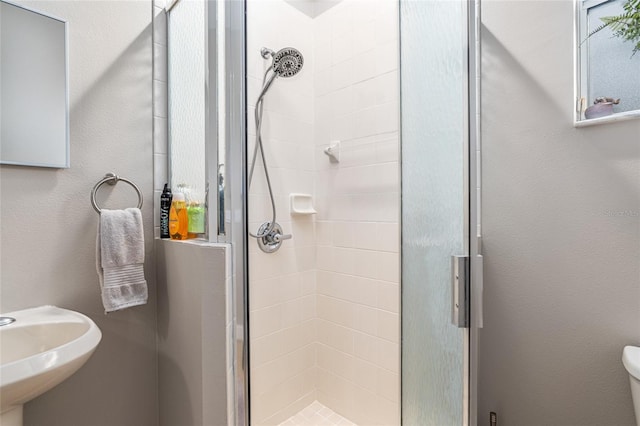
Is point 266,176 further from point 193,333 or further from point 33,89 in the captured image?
point 33,89

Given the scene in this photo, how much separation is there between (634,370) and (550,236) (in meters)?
0.45

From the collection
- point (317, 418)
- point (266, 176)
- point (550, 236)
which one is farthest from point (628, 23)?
point (317, 418)

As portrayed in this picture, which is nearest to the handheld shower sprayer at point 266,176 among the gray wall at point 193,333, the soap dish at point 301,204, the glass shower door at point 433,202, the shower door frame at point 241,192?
the soap dish at point 301,204

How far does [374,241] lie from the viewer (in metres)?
1.52

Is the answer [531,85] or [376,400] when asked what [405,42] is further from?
[376,400]

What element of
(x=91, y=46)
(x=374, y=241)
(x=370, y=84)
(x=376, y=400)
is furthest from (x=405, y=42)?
(x=376, y=400)

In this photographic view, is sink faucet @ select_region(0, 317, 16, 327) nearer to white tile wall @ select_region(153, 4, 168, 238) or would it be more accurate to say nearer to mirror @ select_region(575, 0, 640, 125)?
white tile wall @ select_region(153, 4, 168, 238)

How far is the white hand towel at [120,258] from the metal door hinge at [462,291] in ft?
3.64

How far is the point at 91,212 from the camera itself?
1.19m

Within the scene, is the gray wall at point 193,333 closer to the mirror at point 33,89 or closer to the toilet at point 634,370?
the mirror at point 33,89

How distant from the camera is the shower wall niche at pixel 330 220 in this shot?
1.47m

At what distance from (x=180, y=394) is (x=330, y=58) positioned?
1729 mm

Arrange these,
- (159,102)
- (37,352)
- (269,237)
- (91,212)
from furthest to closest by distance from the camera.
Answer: (269,237) < (159,102) < (91,212) < (37,352)

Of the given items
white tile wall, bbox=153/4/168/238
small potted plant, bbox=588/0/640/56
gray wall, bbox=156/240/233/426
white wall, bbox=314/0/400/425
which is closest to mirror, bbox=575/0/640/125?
small potted plant, bbox=588/0/640/56
